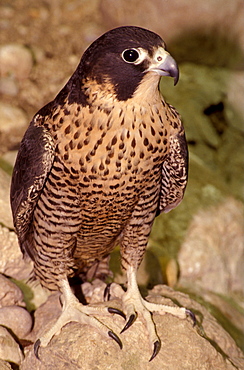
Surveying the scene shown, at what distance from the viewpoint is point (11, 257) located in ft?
14.9

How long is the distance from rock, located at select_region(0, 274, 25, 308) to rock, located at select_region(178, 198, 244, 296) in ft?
5.78

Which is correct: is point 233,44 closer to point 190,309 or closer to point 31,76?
point 31,76

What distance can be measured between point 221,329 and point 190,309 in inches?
10.9

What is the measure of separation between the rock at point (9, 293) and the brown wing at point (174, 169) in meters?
1.26

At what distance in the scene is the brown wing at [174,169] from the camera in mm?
3547

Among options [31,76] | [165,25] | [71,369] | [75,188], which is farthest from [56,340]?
[165,25]

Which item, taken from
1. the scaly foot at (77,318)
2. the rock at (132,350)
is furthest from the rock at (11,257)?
the rock at (132,350)

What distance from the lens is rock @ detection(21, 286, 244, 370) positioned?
3529mm

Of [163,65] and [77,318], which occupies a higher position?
[163,65]

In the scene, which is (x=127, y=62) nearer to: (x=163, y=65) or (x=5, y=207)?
(x=163, y=65)

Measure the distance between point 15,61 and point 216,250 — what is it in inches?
136

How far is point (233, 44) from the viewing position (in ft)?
25.6

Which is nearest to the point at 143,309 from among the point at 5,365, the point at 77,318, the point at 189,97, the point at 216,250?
the point at 77,318

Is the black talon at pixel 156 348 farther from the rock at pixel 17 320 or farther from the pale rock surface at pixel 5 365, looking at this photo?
the rock at pixel 17 320
